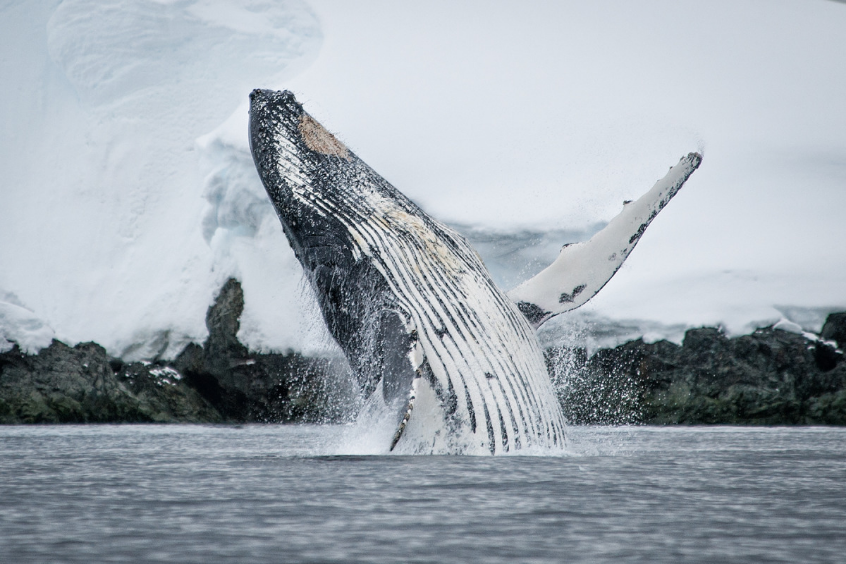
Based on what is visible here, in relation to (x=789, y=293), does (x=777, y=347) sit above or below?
below

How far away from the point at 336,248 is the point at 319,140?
0.50 meters

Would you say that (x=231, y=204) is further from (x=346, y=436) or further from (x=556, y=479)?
(x=556, y=479)

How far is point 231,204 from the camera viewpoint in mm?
11148

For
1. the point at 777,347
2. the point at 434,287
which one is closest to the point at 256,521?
the point at 434,287

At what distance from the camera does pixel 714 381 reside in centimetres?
887

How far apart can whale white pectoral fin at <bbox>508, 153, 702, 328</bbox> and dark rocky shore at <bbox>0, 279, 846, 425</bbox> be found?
5036mm

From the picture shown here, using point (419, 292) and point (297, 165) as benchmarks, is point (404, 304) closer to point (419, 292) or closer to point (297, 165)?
point (419, 292)

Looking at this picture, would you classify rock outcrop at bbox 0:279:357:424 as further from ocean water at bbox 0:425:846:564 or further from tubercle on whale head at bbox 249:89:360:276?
ocean water at bbox 0:425:846:564

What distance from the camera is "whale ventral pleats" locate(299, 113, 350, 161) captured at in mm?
2875

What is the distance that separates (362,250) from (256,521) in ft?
5.19

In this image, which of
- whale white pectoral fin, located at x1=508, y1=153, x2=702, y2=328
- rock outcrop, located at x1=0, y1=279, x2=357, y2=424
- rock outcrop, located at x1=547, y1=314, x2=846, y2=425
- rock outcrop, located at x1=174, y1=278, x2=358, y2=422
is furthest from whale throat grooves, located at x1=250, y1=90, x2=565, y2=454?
rock outcrop, located at x1=174, y1=278, x2=358, y2=422

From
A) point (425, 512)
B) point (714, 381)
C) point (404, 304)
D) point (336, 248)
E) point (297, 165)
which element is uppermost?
point (297, 165)

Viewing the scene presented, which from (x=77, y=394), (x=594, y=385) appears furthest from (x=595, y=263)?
(x=77, y=394)

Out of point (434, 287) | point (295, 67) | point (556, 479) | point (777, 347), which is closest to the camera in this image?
point (556, 479)
